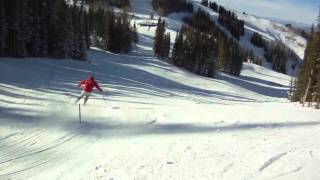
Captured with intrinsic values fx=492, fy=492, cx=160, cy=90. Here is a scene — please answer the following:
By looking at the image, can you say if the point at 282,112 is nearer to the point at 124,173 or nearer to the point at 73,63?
the point at 124,173

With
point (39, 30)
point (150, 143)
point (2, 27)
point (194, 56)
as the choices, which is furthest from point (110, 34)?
point (150, 143)

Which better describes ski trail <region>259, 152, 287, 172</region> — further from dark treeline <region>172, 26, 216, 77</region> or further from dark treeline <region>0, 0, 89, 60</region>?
dark treeline <region>172, 26, 216, 77</region>

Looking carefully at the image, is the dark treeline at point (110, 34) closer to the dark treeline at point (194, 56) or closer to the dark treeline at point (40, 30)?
the dark treeline at point (194, 56)

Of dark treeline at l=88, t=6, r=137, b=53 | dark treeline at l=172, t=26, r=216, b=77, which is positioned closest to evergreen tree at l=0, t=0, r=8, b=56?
dark treeline at l=88, t=6, r=137, b=53

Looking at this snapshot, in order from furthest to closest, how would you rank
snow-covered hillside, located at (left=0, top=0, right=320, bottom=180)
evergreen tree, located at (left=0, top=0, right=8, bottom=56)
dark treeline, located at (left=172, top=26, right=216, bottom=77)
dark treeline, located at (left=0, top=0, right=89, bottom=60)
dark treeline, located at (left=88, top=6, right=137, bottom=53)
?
dark treeline, located at (left=172, top=26, right=216, bottom=77), dark treeline, located at (left=88, top=6, right=137, bottom=53), dark treeline, located at (left=0, top=0, right=89, bottom=60), evergreen tree, located at (left=0, top=0, right=8, bottom=56), snow-covered hillside, located at (left=0, top=0, right=320, bottom=180)

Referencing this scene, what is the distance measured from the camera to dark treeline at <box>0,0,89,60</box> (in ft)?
212

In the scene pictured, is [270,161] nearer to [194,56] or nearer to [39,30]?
[39,30]

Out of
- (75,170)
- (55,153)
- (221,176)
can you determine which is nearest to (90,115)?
(55,153)

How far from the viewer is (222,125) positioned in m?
23.6

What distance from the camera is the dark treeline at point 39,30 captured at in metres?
64.7

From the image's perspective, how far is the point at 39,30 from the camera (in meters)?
69.4

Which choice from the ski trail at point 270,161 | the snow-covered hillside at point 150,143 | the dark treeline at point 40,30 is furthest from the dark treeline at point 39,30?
the ski trail at point 270,161

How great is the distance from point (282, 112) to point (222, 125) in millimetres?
7252

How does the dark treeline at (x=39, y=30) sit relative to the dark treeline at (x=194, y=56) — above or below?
above
